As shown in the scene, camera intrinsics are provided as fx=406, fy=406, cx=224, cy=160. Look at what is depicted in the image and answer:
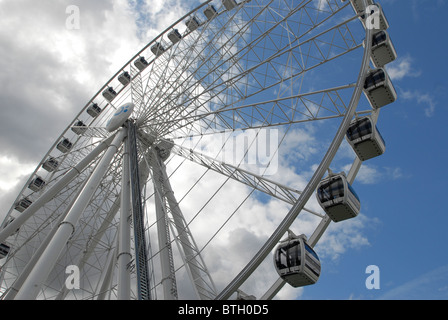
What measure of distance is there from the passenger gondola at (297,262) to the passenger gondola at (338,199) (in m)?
1.41

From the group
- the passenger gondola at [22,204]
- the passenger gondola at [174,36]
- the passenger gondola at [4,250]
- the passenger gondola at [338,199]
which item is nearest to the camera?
the passenger gondola at [338,199]

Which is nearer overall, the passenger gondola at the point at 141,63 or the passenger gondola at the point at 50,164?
the passenger gondola at the point at 141,63

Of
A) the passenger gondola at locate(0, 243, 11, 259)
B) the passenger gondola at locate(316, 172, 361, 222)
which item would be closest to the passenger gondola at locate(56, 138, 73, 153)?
the passenger gondola at locate(0, 243, 11, 259)

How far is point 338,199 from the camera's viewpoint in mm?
12625

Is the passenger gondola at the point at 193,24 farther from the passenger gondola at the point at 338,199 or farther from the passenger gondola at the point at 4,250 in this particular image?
the passenger gondola at the point at 4,250

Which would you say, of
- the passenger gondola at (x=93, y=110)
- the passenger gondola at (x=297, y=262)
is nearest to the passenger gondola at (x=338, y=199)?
the passenger gondola at (x=297, y=262)

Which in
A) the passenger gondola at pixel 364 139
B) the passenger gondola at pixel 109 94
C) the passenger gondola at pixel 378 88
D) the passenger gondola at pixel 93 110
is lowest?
the passenger gondola at pixel 364 139

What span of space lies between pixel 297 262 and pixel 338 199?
8.26 ft

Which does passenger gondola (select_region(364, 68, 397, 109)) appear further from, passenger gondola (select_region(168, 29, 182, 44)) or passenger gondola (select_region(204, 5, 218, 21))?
passenger gondola (select_region(168, 29, 182, 44))

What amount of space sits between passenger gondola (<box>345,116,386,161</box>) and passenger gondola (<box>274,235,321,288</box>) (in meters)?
4.07

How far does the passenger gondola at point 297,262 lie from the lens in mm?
11430

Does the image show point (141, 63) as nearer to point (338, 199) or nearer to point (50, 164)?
point (50, 164)
